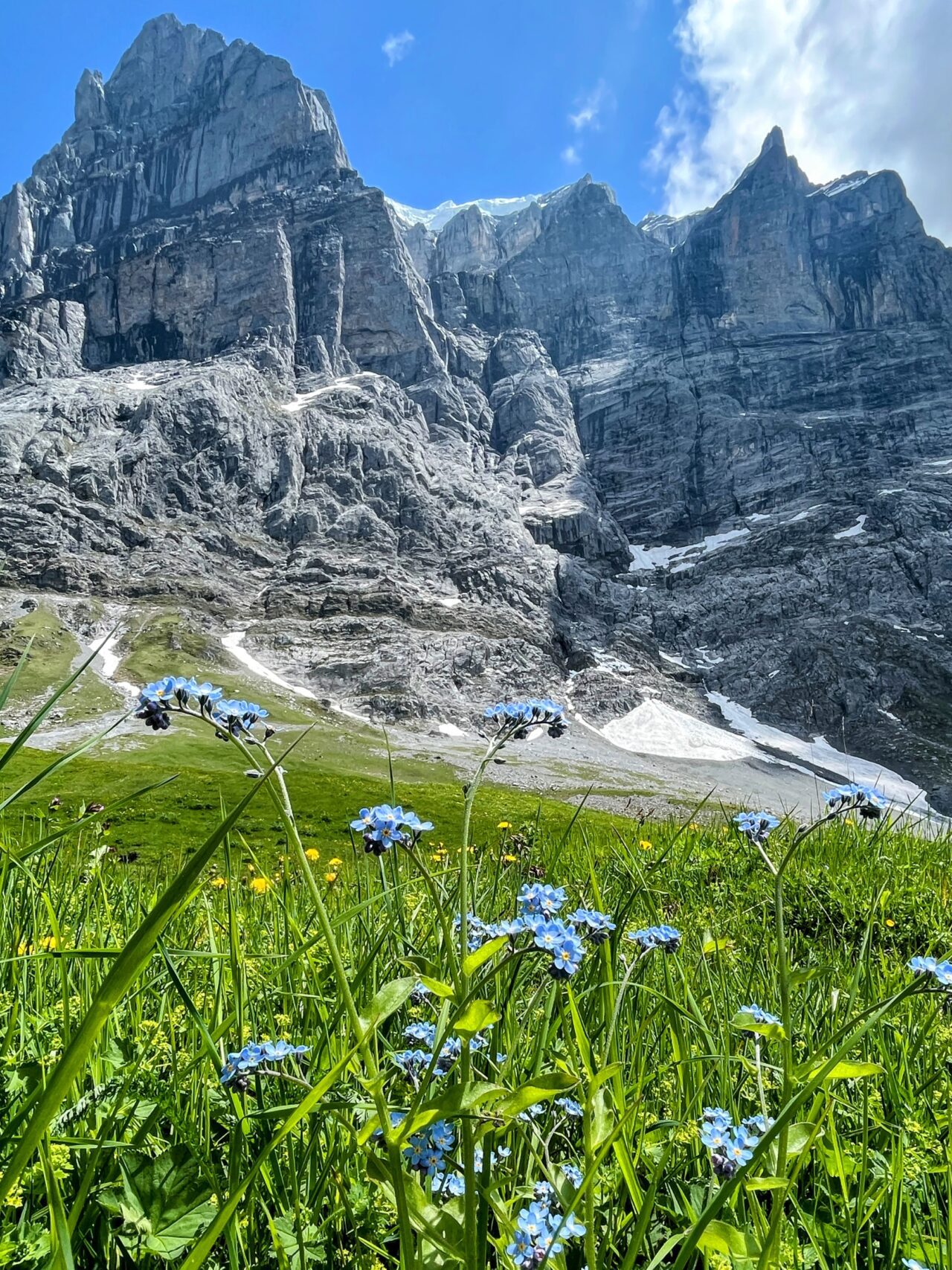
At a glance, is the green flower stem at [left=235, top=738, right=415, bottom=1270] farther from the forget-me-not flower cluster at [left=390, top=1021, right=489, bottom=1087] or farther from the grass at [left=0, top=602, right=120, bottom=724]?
the grass at [left=0, top=602, right=120, bottom=724]

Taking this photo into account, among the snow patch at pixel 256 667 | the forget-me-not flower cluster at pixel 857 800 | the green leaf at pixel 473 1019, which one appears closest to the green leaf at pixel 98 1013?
the green leaf at pixel 473 1019

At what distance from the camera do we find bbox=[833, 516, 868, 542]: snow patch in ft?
600

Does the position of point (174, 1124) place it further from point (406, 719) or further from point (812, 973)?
point (406, 719)

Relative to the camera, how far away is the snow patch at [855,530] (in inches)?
7201

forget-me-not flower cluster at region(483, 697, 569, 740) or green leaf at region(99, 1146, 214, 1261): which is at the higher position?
Answer: forget-me-not flower cluster at region(483, 697, 569, 740)

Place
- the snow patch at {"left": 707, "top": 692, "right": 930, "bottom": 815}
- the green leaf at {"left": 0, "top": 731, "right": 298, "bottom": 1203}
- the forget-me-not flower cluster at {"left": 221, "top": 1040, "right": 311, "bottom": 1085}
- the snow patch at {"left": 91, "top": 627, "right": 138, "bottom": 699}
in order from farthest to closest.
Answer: the snow patch at {"left": 707, "top": 692, "right": 930, "bottom": 815} < the snow patch at {"left": 91, "top": 627, "right": 138, "bottom": 699} < the forget-me-not flower cluster at {"left": 221, "top": 1040, "right": 311, "bottom": 1085} < the green leaf at {"left": 0, "top": 731, "right": 298, "bottom": 1203}

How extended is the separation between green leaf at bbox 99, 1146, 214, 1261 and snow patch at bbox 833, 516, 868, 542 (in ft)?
678

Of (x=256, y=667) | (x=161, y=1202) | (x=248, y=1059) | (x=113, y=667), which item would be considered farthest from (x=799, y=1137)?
(x=256, y=667)

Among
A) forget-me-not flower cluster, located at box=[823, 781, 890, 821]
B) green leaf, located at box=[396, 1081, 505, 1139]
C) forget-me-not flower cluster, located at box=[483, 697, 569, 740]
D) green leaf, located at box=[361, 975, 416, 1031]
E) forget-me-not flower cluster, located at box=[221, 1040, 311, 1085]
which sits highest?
forget-me-not flower cluster, located at box=[483, 697, 569, 740]

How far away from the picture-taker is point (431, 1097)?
2.65 m

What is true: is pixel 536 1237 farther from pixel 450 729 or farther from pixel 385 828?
pixel 450 729

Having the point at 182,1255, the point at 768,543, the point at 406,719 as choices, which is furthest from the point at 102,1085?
the point at 768,543

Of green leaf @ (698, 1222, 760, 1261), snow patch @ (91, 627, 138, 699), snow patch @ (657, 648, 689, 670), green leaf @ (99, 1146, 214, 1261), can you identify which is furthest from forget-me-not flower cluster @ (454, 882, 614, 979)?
snow patch @ (657, 648, 689, 670)

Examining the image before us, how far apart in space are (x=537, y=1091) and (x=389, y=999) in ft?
1.30
